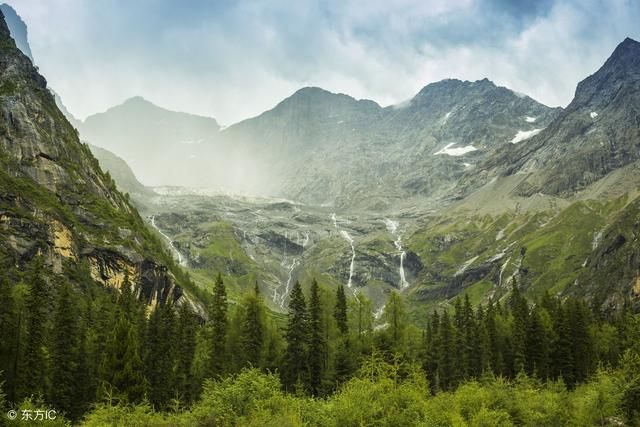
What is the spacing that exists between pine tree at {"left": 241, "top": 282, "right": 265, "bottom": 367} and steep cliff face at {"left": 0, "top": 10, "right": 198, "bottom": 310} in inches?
2726

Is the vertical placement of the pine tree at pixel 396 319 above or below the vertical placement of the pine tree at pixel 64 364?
above

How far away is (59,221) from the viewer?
160125mm

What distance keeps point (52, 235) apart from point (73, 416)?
8835 centimetres

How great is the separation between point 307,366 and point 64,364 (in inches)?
1385

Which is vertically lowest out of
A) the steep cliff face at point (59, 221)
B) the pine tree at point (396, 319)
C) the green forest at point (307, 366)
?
the green forest at point (307, 366)

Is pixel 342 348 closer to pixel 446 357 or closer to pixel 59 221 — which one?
pixel 446 357

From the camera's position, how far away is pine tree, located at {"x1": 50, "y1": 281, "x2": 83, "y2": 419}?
75.9m

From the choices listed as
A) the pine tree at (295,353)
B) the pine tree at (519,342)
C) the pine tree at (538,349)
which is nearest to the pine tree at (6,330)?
the pine tree at (295,353)

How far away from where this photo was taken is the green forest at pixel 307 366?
4538 cm

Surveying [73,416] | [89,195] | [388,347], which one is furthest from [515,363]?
[89,195]

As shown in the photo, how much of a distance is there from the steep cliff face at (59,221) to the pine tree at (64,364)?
6411cm

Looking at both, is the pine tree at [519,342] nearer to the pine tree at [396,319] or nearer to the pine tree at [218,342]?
the pine tree at [396,319]

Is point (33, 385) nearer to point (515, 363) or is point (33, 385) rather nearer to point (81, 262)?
point (515, 363)

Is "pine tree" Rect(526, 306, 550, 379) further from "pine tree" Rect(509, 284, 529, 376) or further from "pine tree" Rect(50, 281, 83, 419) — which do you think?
"pine tree" Rect(50, 281, 83, 419)
